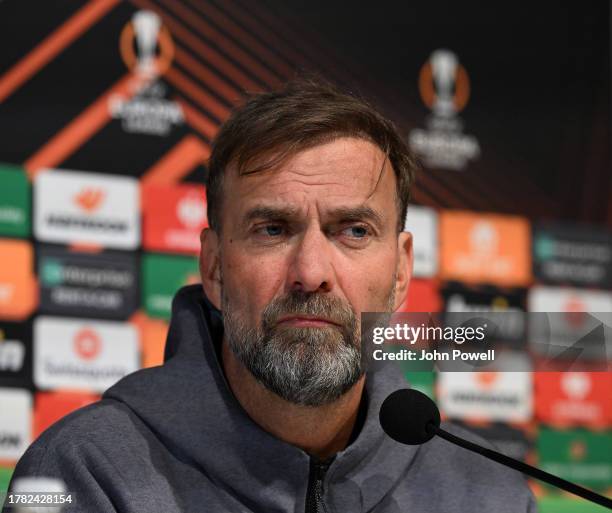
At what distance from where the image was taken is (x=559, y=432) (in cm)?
340

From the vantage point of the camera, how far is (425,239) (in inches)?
131

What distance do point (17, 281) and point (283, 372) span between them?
1385 mm

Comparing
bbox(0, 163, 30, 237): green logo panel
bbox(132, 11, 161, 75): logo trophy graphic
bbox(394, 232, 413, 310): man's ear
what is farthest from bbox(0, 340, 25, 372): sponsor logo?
bbox(394, 232, 413, 310): man's ear

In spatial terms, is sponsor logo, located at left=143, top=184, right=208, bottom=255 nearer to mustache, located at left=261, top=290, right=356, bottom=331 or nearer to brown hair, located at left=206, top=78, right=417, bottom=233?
brown hair, located at left=206, top=78, right=417, bottom=233

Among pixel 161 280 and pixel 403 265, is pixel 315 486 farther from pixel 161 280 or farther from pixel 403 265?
pixel 161 280

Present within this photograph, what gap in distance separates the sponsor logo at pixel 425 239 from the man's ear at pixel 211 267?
5.00ft

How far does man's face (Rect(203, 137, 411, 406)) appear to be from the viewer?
160 cm

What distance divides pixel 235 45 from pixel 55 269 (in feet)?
2.54

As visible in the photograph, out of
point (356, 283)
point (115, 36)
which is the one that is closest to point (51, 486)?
point (356, 283)

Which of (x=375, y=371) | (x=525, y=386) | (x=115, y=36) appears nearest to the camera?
(x=375, y=371)

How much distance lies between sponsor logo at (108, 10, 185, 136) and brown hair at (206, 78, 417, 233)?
1225 mm

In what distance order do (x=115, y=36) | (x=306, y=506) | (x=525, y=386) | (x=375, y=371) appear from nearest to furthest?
(x=306, y=506) < (x=375, y=371) < (x=115, y=36) < (x=525, y=386)

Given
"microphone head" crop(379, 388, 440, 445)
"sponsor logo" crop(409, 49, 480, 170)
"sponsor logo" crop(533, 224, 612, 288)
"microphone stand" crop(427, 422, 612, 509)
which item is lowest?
"microphone stand" crop(427, 422, 612, 509)

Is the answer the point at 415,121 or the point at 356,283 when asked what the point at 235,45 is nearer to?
the point at 415,121
